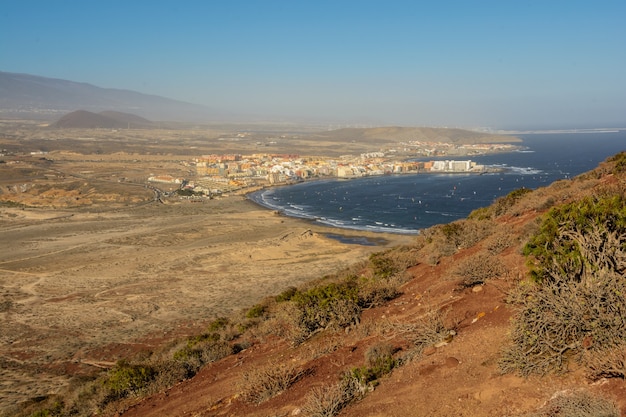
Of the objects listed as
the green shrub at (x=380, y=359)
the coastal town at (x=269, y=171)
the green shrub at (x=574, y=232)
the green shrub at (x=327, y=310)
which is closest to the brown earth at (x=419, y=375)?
the green shrub at (x=380, y=359)

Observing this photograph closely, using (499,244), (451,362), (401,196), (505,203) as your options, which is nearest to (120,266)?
(505,203)

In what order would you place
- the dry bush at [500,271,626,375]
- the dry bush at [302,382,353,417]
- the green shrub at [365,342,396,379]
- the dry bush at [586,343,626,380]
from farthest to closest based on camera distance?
the green shrub at [365,342,396,379], the dry bush at [302,382,353,417], the dry bush at [500,271,626,375], the dry bush at [586,343,626,380]

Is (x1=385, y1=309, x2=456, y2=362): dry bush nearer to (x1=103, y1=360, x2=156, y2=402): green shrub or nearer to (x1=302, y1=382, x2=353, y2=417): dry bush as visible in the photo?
(x1=302, y1=382, x2=353, y2=417): dry bush

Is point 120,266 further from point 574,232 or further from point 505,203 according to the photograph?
point 574,232

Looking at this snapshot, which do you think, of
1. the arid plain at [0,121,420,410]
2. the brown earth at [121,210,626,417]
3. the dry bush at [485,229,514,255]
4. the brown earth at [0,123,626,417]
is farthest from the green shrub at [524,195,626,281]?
the arid plain at [0,121,420,410]

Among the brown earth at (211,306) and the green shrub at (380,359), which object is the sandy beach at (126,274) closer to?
the brown earth at (211,306)
